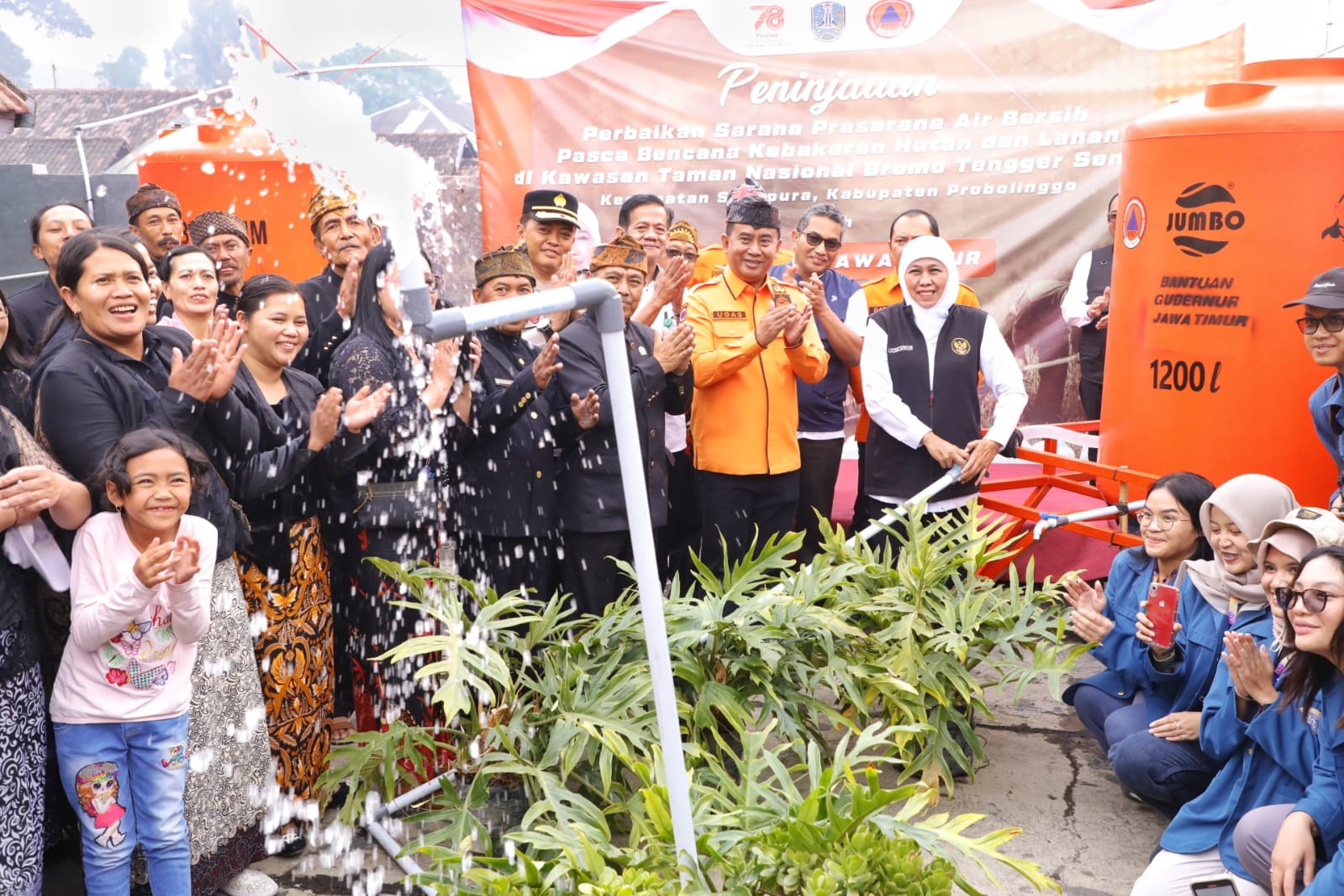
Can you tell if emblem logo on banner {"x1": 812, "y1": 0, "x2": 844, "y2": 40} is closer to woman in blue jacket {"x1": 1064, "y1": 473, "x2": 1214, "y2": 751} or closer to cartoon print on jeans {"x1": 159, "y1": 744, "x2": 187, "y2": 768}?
woman in blue jacket {"x1": 1064, "y1": 473, "x2": 1214, "y2": 751}

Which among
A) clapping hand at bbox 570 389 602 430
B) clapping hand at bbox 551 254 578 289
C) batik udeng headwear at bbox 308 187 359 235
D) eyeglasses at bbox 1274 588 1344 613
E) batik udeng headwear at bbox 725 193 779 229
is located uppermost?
batik udeng headwear at bbox 308 187 359 235

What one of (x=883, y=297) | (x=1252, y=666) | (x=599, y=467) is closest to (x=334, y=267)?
(x=599, y=467)

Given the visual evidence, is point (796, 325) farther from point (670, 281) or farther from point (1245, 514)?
point (1245, 514)

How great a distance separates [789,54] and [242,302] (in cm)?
465

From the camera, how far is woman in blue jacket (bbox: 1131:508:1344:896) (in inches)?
128

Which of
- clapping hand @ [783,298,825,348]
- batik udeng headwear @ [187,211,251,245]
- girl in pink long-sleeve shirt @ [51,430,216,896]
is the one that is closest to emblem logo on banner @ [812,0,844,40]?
clapping hand @ [783,298,825,348]

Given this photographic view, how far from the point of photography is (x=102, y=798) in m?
3.11

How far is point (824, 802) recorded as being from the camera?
2666 mm

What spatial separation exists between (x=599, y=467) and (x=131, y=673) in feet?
6.37

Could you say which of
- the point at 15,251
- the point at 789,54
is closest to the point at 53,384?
the point at 789,54

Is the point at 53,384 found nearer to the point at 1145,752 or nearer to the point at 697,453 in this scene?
the point at 697,453

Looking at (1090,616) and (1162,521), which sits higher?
(1162,521)

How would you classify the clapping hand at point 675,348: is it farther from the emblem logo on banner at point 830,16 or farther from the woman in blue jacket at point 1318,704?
the emblem logo on banner at point 830,16

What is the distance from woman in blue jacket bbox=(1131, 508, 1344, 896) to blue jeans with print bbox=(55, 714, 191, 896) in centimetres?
266
